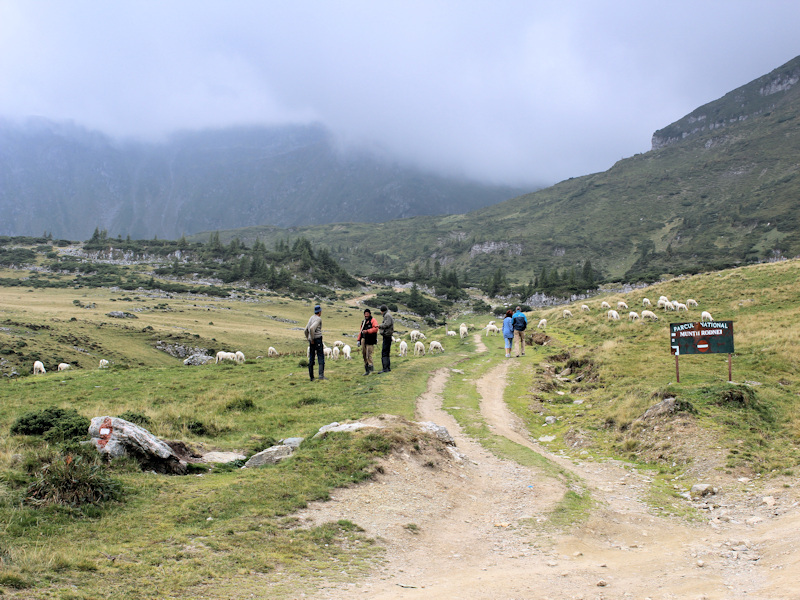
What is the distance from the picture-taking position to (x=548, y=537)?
8.16 meters

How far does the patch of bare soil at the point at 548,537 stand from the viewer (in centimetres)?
618

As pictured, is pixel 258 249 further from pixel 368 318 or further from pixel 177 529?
pixel 177 529

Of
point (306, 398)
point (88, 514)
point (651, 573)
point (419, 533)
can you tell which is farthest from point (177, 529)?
point (306, 398)

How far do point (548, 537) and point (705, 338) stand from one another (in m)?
11.8

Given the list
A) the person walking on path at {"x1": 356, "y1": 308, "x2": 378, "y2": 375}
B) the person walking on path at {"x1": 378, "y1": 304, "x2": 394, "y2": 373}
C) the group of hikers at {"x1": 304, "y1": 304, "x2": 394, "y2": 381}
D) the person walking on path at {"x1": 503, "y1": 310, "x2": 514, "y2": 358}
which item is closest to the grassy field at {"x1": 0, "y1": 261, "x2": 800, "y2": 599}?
the person walking on path at {"x1": 378, "y1": 304, "x2": 394, "y2": 373}

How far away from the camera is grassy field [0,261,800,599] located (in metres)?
6.15

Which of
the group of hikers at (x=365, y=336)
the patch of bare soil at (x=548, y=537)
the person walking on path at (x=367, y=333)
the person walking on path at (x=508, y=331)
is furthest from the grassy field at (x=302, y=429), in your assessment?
the person walking on path at (x=367, y=333)

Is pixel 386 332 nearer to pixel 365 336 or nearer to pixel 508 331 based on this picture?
pixel 365 336

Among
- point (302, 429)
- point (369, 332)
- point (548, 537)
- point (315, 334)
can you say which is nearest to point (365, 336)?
point (369, 332)

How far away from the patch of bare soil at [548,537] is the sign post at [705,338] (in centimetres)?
662

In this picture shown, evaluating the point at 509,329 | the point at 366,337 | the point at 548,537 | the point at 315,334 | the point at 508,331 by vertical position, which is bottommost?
the point at 548,537

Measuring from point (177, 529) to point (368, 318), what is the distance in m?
15.5

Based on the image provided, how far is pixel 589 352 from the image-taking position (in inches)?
1022

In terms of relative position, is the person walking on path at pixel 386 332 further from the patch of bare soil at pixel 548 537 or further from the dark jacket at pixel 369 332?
the patch of bare soil at pixel 548 537
